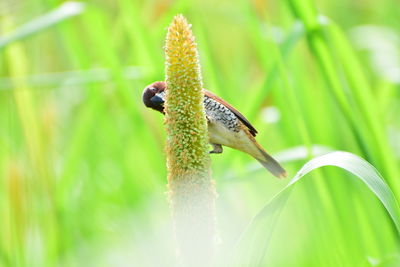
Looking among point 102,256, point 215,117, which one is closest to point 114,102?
point 102,256

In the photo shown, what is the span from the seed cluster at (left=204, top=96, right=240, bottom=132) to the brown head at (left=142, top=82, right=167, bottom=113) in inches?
5.8

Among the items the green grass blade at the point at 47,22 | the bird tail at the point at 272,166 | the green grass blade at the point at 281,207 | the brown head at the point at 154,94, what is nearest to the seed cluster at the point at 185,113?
the green grass blade at the point at 281,207

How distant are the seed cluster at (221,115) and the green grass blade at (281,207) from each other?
58 centimetres

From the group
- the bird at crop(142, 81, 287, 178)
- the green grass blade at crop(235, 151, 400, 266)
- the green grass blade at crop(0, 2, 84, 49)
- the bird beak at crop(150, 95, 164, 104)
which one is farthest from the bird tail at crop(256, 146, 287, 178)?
the green grass blade at crop(0, 2, 84, 49)

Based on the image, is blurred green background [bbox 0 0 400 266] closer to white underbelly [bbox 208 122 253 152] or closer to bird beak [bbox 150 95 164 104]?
white underbelly [bbox 208 122 253 152]

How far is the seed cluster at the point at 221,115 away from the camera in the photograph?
71.7 inches

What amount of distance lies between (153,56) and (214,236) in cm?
149

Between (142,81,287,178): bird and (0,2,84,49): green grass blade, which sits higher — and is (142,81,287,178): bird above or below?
below

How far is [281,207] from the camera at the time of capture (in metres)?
1.21

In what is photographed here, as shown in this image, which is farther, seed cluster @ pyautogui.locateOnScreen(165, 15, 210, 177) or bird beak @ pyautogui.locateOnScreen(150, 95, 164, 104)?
bird beak @ pyautogui.locateOnScreen(150, 95, 164, 104)

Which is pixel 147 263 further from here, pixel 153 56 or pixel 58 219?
pixel 153 56

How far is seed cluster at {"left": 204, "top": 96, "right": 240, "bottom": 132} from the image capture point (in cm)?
182

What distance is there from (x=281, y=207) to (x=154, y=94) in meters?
0.66

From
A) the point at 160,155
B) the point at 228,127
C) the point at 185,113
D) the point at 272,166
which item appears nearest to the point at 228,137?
the point at 228,127
